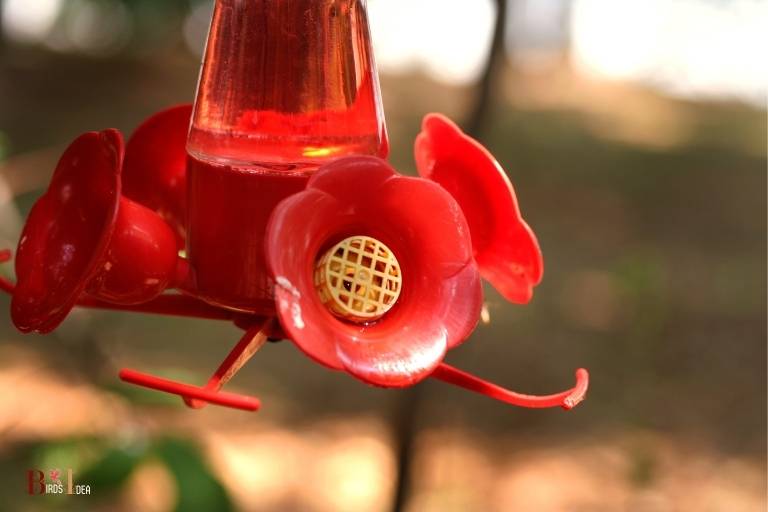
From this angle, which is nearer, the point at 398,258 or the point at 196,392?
the point at 196,392

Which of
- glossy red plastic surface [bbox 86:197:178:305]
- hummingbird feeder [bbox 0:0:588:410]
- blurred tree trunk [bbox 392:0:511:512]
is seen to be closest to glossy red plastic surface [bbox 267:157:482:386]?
hummingbird feeder [bbox 0:0:588:410]

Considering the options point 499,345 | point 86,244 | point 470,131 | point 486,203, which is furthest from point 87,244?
point 499,345

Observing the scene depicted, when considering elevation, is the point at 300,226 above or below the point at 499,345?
above

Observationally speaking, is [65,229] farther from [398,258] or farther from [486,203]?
A: [486,203]

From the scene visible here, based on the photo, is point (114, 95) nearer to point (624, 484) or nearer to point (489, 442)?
point (489, 442)

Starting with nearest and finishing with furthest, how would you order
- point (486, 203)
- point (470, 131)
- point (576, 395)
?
point (576, 395) → point (486, 203) → point (470, 131)

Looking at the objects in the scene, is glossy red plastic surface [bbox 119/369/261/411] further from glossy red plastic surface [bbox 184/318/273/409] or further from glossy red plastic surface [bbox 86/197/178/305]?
glossy red plastic surface [bbox 86/197/178/305]
